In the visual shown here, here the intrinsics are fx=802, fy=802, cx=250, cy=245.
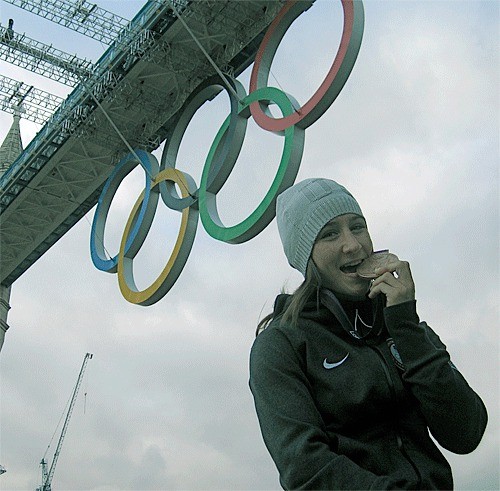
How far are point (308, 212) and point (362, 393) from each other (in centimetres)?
97

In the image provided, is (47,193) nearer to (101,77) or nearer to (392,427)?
(101,77)

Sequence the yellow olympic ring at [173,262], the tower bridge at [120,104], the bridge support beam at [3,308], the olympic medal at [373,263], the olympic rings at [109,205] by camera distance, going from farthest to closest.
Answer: the bridge support beam at [3,308] → the olympic rings at [109,205] → the tower bridge at [120,104] → the yellow olympic ring at [173,262] → the olympic medal at [373,263]

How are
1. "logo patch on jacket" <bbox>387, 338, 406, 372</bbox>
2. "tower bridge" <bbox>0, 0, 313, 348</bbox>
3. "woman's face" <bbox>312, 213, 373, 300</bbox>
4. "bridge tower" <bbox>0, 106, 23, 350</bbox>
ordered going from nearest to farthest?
"logo patch on jacket" <bbox>387, 338, 406, 372</bbox> → "woman's face" <bbox>312, 213, 373, 300</bbox> → "tower bridge" <bbox>0, 0, 313, 348</bbox> → "bridge tower" <bbox>0, 106, 23, 350</bbox>

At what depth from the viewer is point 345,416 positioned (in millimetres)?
3070

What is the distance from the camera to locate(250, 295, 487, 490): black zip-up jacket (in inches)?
116

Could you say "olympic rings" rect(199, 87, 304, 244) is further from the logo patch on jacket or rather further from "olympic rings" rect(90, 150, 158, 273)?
the logo patch on jacket

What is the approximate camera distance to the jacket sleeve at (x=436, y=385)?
2.99m

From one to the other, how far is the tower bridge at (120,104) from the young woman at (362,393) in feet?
42.9

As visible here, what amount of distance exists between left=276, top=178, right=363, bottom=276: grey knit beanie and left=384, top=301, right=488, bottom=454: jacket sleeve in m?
0.71

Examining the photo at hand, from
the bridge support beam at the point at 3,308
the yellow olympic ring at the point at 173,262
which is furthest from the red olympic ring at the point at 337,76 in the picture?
the bridge support beam at the point at 3,308

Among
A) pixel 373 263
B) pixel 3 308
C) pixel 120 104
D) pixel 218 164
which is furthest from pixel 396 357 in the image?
pixel 3 308

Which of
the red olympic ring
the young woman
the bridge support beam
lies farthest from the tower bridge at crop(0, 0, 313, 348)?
the young woman

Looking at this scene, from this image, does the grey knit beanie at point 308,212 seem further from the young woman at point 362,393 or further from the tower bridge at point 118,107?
the tower bridge at point 118,107

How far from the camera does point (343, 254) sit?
11.7 ft
